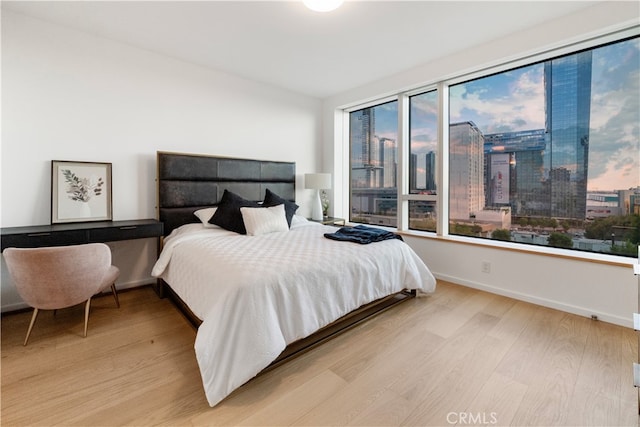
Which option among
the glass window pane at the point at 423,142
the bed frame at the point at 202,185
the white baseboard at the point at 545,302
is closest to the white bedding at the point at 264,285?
the bed frame at the point at 202,185

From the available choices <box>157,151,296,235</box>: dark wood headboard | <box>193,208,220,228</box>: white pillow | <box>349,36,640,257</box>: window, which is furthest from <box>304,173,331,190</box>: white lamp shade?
<box>193,208,220,228</box>: white pillow

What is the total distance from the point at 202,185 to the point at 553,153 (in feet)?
12.6

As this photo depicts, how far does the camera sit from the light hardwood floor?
1.44 meters

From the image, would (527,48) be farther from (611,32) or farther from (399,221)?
(399,221)

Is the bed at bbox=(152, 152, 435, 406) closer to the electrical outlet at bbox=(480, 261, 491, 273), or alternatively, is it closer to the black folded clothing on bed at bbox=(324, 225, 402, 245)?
the black folded clothing on bed at bbox=(324, 225, 402, 245)

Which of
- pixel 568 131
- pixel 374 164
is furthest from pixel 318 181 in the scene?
pixel 568 131

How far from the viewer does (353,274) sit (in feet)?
7.16

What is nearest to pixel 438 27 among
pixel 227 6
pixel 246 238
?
pixel 227 6

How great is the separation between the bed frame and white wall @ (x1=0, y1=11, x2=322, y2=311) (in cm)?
23

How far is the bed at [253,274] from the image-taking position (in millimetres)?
1582

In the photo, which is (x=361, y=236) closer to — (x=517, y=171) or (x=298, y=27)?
(x=517, y=171)

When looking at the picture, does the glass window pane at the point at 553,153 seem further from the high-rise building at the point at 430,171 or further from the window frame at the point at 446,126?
the high-rise building at the point at 430,171

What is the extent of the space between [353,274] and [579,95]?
9.15 feet

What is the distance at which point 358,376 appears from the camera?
1.74 meters
